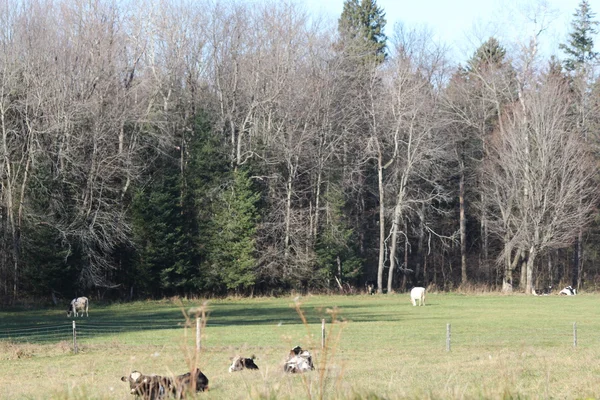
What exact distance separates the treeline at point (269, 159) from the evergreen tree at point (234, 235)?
0.48 ft

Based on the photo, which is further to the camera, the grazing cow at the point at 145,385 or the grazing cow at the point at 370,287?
the grazing cow at the point at 370,287

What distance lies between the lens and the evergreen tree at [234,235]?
5494 centimetres

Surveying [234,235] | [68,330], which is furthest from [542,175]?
[68,330]

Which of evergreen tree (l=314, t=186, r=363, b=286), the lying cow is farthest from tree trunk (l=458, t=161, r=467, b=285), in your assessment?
the lying cow

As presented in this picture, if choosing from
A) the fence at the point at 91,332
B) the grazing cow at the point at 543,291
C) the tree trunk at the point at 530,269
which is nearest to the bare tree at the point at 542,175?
the tree trunk at the point at 530,269

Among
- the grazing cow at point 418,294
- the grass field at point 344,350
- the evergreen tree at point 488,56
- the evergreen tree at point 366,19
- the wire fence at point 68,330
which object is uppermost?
the evergreen tree at point 366,19

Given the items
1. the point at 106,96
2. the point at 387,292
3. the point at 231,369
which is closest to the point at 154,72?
the point at 106,96

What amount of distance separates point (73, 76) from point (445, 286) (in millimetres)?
31812

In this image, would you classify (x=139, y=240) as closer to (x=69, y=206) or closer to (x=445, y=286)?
(x=69, y=206)

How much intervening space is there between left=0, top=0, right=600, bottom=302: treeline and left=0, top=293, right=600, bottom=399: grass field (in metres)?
4.41

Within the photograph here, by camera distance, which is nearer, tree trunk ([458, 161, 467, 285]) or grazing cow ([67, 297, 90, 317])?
grazing cow ([67, 297, 90, 317])

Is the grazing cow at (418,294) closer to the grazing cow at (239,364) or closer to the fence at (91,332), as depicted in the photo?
the fence at (91,332)

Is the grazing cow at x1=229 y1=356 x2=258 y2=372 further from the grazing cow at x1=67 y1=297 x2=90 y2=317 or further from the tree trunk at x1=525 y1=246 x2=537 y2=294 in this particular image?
the tree trunk at x1=525 y1=246 x2=537 y2=294

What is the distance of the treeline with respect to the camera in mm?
49250
